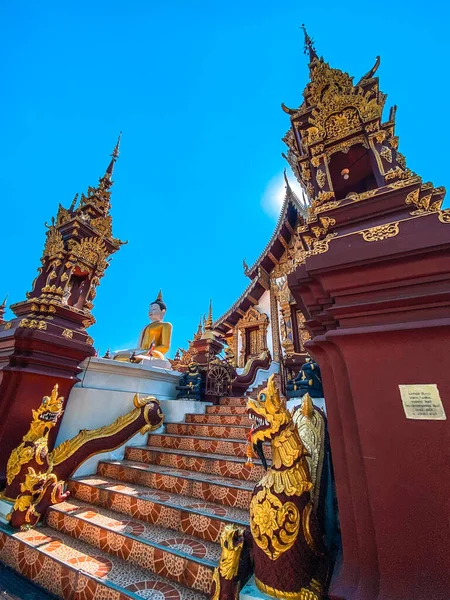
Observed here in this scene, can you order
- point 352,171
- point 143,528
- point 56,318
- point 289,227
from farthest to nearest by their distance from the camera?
point 289,227 → point 56,318 → point 352,171 → point 143,528

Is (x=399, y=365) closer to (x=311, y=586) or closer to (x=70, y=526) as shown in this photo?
(x=311, y=586)

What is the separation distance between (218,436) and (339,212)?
10.3 ft

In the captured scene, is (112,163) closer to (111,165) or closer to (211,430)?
(111,165)

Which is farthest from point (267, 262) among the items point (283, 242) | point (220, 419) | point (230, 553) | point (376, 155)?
point (230, 553)

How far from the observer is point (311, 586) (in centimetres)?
140

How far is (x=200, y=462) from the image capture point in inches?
117

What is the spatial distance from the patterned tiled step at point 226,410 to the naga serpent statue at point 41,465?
190 centimetres

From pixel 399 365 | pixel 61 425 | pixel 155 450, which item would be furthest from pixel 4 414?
pixel 399 365

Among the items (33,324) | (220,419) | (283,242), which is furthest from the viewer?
(283,242)

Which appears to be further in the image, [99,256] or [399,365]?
[99,256]

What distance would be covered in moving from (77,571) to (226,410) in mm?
2985

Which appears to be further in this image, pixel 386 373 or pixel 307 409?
pixel 307 409

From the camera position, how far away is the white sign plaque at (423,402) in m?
1.33

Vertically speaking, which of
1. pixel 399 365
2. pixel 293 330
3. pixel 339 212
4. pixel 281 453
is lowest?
pixel 281 453
